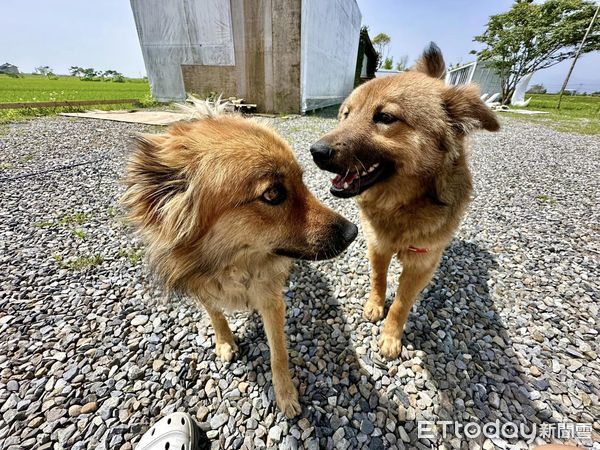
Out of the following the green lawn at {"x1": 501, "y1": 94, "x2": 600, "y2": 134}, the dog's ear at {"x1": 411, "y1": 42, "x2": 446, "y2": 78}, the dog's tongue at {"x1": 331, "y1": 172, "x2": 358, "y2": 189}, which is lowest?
the green lawn at {"x1": 501, "y1": 94, "x2": 600, "y2": 134}

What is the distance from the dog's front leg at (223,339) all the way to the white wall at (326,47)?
35.8ft

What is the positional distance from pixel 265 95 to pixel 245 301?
11.3 metres

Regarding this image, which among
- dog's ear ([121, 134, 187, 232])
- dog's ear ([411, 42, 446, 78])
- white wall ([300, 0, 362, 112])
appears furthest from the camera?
white wall ([300, 0, 362, 112])

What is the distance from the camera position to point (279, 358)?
5.70 ft

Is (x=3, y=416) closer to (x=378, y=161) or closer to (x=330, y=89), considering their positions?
(x=378, y=161)

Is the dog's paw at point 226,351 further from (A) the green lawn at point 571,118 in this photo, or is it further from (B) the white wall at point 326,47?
(A) the green lawn at point 571,118

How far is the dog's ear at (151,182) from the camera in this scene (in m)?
1.38

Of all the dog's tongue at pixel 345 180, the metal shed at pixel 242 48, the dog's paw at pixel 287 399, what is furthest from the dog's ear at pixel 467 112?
the metal shed at pixel 242 48

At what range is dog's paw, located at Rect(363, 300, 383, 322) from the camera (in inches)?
93.5

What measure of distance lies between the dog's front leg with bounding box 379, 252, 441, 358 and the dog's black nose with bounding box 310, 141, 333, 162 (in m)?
0.93

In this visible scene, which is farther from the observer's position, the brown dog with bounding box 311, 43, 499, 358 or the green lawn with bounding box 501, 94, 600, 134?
the green lawn with bounding box 501, 94, 600, 134

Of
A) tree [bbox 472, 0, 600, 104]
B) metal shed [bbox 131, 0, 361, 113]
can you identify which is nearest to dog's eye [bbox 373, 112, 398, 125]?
metal shed [bbox 131, 0, 361, 113]

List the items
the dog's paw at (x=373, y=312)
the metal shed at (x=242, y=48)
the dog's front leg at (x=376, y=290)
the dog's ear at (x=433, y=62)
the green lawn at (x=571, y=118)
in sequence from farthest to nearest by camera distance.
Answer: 1. the green lawn at (x=571, y=118)
2. the metal shed at (x=242, y=48)
3. the dog's ear at (x=433, y=62)
4. the dog's paw at (x=373, y=312)
5. the dog's front leg at (x=376, y=290)

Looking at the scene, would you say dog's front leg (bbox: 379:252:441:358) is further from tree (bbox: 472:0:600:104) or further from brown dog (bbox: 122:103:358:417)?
tree (bbox: 472:0:600:104)
